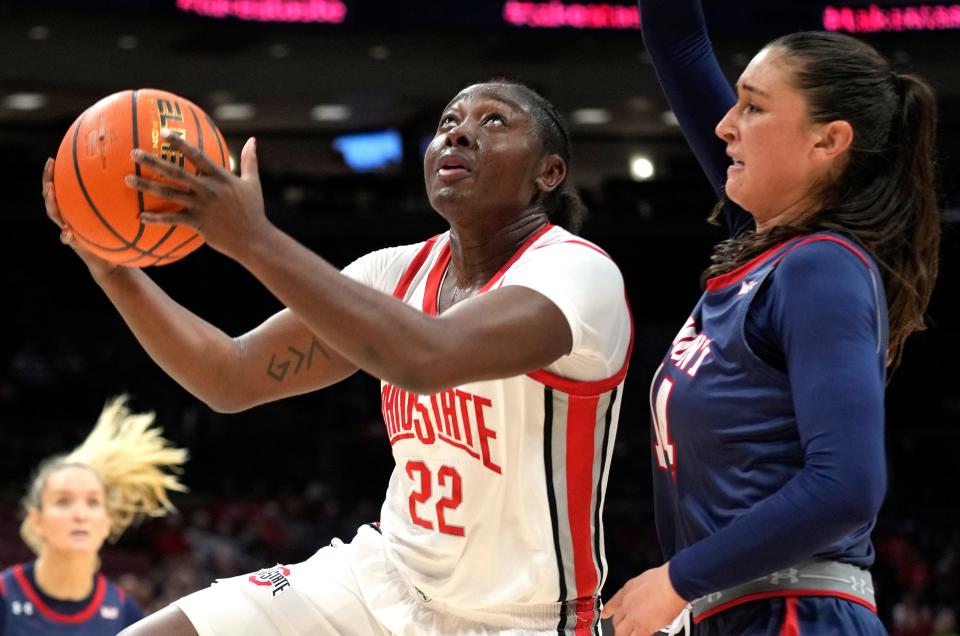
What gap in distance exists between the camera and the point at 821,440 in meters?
2.07

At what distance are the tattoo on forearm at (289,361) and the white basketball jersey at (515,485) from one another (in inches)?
16.1

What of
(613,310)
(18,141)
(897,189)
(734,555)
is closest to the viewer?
(734,555)

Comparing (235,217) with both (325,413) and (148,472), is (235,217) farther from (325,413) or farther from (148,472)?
(325,413)

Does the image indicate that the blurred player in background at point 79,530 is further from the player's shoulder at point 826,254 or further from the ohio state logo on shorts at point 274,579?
the player's shoulder at point 826,254

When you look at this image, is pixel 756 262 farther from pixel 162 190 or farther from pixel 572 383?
pixel 162 190

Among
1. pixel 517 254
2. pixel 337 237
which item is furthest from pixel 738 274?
pixel 337 237

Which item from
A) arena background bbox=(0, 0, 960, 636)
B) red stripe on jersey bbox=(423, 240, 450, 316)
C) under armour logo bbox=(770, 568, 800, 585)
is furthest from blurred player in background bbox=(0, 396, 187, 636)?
arena background bbox=(0, 0, 960, 636)

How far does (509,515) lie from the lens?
282cm

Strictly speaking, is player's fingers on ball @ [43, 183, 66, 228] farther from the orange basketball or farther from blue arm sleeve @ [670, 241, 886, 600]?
blue arm sleeve @ [670, 241, 886, 600]

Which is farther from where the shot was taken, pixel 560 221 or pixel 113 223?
pixel 560 221

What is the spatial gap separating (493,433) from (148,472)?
3.21 metres

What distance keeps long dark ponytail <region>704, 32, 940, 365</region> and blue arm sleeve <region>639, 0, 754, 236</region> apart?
40 cm

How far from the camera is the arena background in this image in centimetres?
1234

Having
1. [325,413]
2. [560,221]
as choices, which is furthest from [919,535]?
[560,221]
